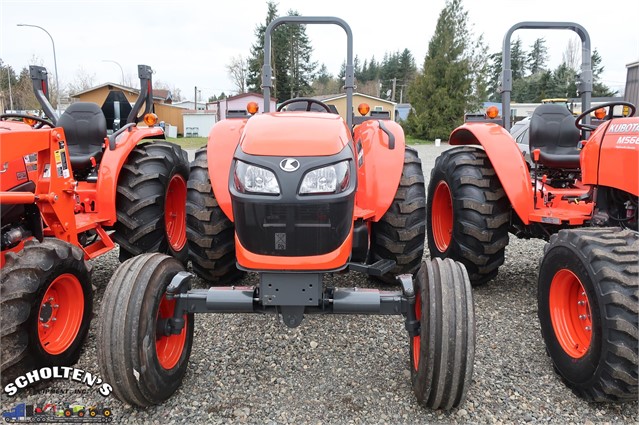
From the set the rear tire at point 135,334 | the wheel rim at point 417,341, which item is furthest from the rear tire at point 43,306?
the wheel rim at point 417,341

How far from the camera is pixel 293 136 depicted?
2480mm

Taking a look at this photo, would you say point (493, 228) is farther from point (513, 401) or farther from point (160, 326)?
point (160, 326)

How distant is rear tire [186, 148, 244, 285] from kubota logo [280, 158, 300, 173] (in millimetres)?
1249

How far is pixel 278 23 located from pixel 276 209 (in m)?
2.21

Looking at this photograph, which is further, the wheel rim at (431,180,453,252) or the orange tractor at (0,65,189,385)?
the wheel rim at (431,180,453,252)

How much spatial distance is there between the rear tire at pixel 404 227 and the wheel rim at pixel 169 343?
1.51m

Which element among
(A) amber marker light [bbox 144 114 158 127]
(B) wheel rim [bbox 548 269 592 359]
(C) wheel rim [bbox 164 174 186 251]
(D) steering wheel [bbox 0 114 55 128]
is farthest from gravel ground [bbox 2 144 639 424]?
(A) amber marker light [bbox 144 114 158 127]

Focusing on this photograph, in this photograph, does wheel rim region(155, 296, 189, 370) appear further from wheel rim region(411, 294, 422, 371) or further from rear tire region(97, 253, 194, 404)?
wheel rim region(411, 294, 422, 371)

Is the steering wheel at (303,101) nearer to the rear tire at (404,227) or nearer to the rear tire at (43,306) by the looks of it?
the rear tire at (404,227)

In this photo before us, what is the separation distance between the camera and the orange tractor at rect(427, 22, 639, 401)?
7.77 feet

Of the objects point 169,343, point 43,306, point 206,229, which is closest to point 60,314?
point 43,306

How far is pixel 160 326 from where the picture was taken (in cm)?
254

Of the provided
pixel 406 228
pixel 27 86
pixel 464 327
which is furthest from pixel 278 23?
pixel 27 86

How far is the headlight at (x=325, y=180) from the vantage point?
233cm
